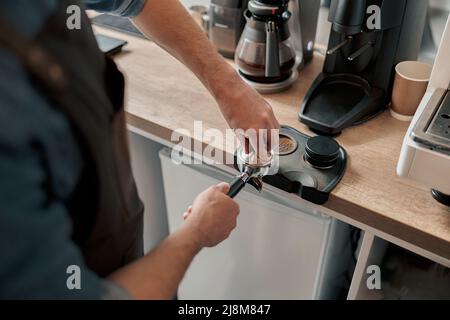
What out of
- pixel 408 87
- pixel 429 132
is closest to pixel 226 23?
pixel 408 87

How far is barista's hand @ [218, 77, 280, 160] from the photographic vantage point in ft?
2.52

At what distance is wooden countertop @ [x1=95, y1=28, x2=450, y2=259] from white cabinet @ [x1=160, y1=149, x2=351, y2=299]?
0.15m

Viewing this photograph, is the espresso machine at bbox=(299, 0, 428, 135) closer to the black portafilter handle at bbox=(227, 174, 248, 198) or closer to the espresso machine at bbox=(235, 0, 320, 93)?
the espresso machine at bbox=(235, 0, 320, 93)

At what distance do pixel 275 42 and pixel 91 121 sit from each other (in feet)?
1.88

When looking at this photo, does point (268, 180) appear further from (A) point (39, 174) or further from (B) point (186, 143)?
(A) point (39, 174)

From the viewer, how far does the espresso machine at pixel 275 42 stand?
0.92 meters

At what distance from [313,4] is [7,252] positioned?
0.89 m

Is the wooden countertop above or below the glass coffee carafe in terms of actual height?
below

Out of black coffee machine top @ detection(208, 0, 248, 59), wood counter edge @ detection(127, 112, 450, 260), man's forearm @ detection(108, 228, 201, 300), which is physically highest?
black coffee machine top @ detection(208, 0, 248, 59)

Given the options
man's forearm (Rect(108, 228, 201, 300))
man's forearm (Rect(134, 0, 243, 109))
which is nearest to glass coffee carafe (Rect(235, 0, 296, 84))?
man's forearm (Rect(134, 0, 243, 109))

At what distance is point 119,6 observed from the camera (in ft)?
2.58

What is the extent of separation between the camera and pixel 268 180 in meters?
0.81

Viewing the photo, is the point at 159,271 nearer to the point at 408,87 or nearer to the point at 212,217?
the point at 212,217
